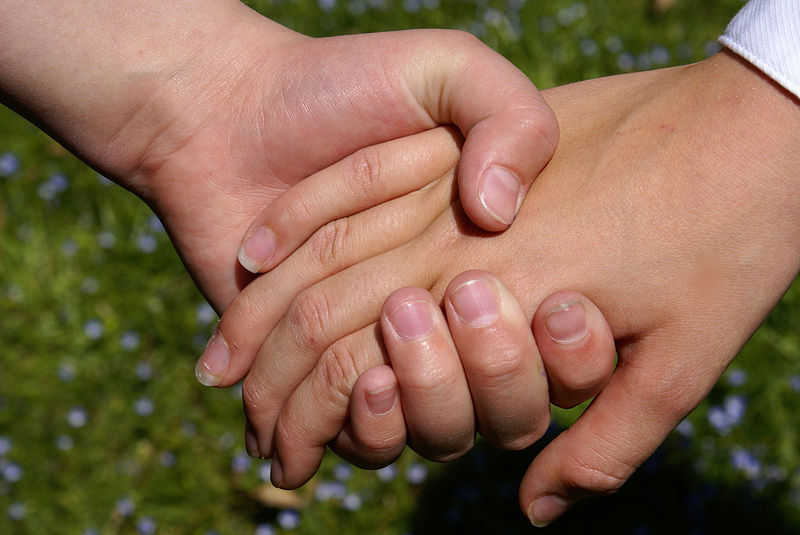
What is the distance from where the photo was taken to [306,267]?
81.7 inches

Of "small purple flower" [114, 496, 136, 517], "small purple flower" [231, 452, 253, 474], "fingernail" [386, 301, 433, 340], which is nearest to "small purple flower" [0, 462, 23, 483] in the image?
"small purple flower" [114, 496, 136, 517]

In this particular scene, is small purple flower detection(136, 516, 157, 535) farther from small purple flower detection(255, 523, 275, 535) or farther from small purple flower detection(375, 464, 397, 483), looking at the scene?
small purple flower detection(375, 464, 397, 483)

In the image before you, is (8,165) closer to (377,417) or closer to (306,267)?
(306,267)

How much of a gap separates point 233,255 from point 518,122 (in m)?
0.86

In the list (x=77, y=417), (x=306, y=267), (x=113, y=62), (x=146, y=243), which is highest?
(x=113, y=62)

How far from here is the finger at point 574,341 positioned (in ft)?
5.58

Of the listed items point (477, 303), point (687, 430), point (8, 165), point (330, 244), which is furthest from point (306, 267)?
point (8, 165)

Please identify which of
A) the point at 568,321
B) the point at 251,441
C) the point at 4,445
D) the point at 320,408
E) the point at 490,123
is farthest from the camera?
the point at 4,445

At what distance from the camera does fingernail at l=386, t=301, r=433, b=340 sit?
5.71 ft

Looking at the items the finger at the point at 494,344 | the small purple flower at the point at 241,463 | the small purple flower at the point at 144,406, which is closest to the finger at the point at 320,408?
the finger at the point at 494,344

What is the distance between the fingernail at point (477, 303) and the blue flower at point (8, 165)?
8.32ft

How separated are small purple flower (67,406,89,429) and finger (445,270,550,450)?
1.67 metres

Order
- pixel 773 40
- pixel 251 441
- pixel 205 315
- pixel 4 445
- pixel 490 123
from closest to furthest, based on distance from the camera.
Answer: pixel 773 40 → pixel 490 123 → pixel 251 441 → pixel 4 445 → pixel 205 315

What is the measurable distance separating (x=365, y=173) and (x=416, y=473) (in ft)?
3.60
